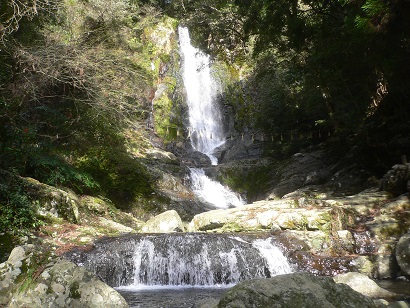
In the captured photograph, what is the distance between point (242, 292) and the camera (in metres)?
2.37

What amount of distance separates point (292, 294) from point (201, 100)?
21.7m

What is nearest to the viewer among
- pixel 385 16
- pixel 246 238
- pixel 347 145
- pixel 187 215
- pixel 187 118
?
pixel 385 16

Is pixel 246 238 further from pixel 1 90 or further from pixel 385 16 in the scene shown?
pixel 1 90

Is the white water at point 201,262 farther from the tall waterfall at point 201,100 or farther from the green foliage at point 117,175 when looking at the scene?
the tall waterfall at point 201,100

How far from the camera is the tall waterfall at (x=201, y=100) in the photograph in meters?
21.6

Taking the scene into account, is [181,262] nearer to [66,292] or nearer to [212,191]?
[66,292]

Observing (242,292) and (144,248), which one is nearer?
(242,292)

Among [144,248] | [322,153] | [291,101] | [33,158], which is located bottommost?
[144,248]

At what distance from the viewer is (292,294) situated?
238 cm

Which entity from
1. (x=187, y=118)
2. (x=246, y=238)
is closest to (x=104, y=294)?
(x=246, y=238)

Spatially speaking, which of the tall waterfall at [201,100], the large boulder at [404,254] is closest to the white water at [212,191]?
the tall waterfall at [201,100]

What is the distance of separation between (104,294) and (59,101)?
27.9 feet

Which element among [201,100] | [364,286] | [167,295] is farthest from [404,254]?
[201,100]

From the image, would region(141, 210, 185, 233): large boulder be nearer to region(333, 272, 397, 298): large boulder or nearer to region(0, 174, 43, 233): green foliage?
region(0, 174, 43, 233): green foliage
